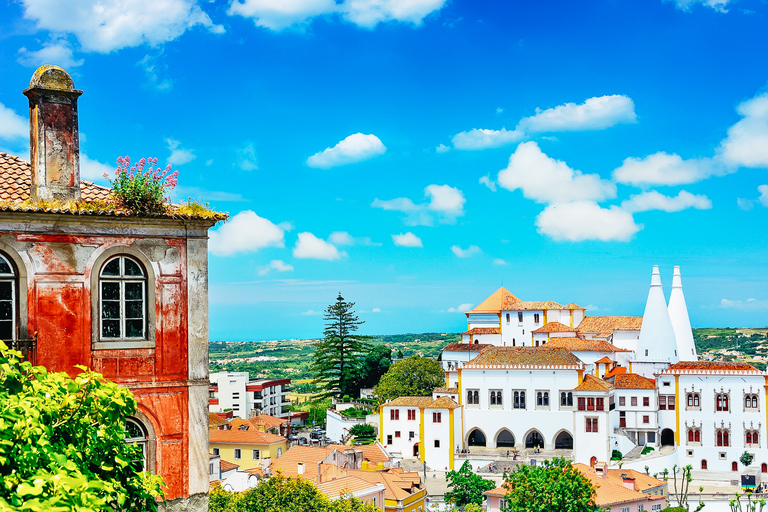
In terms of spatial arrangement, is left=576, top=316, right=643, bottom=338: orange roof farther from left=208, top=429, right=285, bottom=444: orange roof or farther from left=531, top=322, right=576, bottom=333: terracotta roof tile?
left=208, top=429, right=285, bottom=444: orange roof

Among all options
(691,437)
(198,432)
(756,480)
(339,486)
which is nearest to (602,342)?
(691,437)

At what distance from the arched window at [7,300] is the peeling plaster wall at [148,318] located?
101 mm

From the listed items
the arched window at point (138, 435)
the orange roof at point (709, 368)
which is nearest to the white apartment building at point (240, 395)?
the orange roof at point (709, 368)

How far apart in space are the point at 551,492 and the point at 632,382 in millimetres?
20200

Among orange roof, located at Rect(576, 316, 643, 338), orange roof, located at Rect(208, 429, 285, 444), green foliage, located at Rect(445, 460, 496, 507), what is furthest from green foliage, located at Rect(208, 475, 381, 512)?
orange roof, located at Rect(576, 316, 643, 338)

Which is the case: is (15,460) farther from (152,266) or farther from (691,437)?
(691,437)

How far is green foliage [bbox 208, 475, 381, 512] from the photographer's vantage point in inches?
1110

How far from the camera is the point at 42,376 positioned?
24.4 feet

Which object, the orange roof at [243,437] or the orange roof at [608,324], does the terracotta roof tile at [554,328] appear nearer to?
the orange roof at [608,324]

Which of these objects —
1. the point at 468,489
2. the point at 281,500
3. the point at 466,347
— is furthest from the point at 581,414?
the point at 281,500

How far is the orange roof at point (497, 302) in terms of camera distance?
75312 millimetres

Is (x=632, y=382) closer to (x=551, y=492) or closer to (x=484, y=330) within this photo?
(x=551, y=492)

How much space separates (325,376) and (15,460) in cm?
6403

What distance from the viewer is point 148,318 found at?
34.7ft
